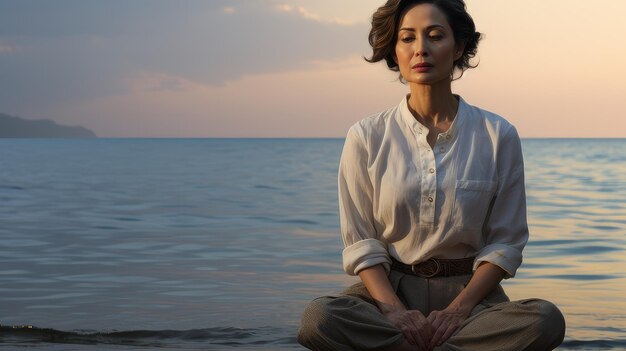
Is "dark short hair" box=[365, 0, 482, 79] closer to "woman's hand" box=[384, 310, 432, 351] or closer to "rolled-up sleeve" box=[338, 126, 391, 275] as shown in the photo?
"rolled-up sleeve" box=[338, 126, 391, 275]

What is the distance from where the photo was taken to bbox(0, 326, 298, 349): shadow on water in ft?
17.8

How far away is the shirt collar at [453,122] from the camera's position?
3.53 m

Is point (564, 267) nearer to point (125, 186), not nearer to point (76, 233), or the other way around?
point (76, 233)

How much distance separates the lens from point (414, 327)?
3273 mm

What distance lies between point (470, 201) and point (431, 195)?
0.44ft

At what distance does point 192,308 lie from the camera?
21.0 ft

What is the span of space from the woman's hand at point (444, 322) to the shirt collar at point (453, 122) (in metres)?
0.62

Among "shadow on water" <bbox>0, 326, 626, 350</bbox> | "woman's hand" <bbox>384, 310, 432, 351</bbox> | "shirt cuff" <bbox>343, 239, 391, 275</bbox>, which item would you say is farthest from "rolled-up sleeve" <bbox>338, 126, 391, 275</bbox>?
"shadow on water" <bbox>0, 326, 626, 350</bbox>

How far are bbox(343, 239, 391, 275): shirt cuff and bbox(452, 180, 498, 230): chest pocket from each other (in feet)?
0.92

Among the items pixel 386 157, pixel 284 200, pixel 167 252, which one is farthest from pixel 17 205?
pixel 386 157

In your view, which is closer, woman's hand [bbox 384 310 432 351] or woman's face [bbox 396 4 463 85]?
woman's hand [bbox 384 310 432 351]

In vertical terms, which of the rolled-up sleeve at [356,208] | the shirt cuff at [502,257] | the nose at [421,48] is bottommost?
the shirt cuff at [502,257]

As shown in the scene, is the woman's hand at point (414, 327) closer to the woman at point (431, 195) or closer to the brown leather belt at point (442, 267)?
the woman at point (431, 195)

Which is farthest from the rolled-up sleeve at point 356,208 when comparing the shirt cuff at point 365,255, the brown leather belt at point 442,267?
the brown leather belt at point 442,267
